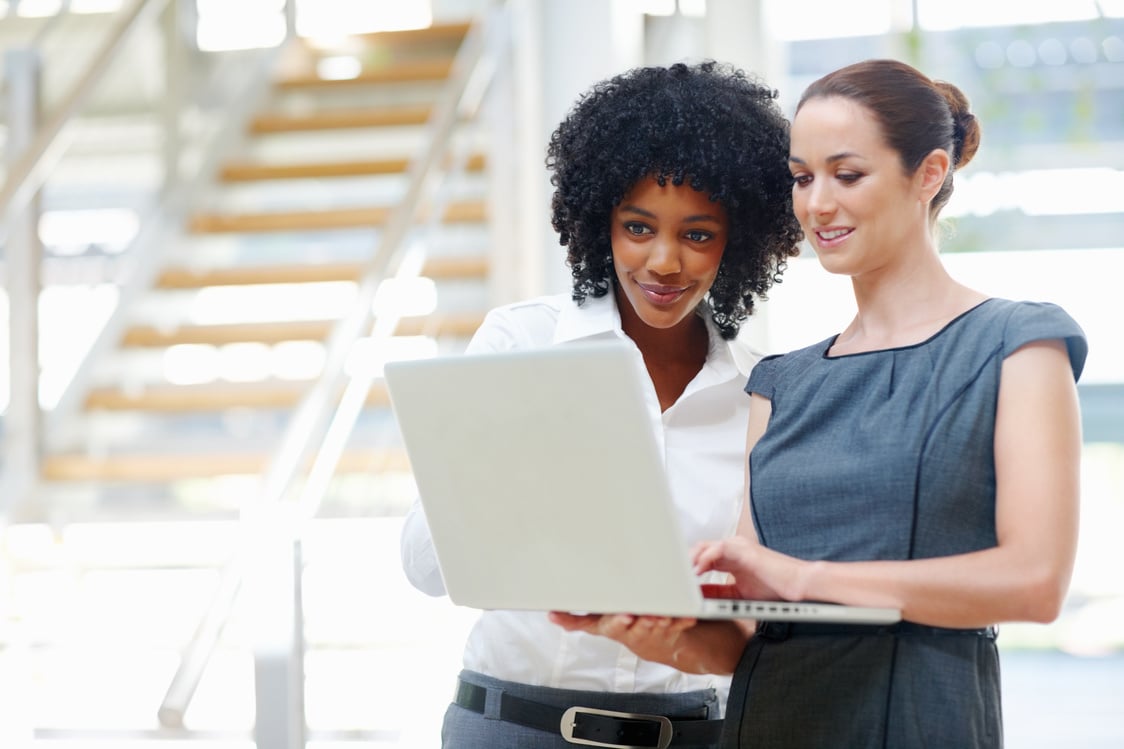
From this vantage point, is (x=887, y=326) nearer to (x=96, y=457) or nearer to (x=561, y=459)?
(x=561, y=459)

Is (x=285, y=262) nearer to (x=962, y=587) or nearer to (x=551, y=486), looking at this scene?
(x=551, y=486)

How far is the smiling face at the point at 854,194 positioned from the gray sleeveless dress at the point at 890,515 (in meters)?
0.11

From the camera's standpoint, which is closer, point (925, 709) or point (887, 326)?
point (925, 709)

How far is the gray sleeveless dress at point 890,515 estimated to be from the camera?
4.14 ft

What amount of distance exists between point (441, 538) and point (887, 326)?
534 millimetres

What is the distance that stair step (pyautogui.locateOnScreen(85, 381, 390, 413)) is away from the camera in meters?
4.02

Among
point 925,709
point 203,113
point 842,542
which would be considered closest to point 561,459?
point 842,542

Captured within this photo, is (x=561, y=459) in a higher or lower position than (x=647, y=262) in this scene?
lower

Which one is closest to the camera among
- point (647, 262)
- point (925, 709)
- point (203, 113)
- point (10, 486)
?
point (925, 709)

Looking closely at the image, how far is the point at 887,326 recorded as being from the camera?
1.41 metres

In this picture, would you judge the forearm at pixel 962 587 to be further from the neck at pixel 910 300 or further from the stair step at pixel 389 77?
the stair step at pixel 389 77

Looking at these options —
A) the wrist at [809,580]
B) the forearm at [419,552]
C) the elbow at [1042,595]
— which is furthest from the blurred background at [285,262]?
the elbow at [1042,595]

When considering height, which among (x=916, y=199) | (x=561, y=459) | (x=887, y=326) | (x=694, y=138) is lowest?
(x=561, y=459)

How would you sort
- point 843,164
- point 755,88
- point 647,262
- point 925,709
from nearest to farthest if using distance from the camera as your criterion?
point 925,709 < point 843,164 < point 647,262 < point 755,88
